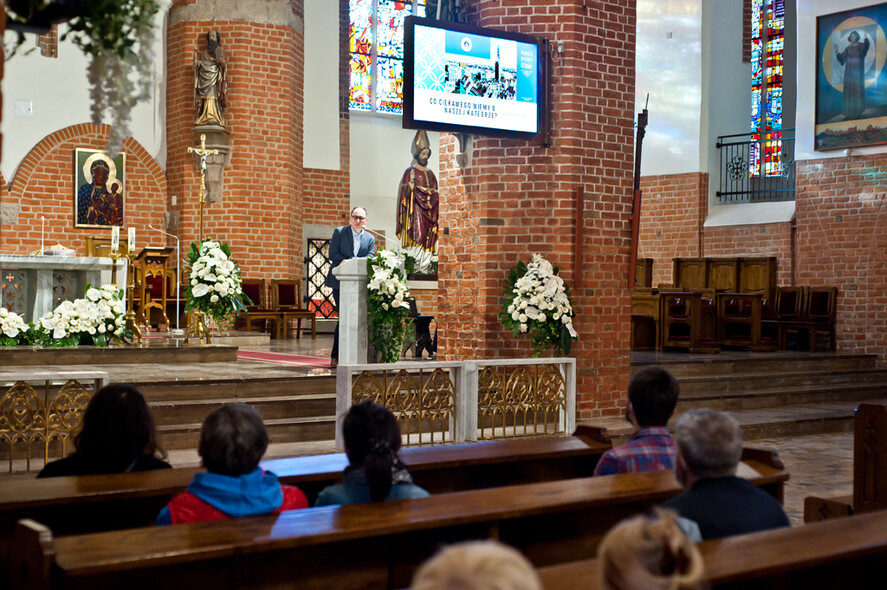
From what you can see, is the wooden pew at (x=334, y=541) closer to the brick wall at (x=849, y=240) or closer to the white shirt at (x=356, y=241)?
the white shirt at (x=356, y=241)

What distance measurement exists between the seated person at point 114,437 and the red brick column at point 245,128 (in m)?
10.6

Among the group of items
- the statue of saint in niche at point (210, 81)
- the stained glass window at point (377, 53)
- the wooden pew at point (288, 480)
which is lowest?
the wooden pew at point (288, 480)

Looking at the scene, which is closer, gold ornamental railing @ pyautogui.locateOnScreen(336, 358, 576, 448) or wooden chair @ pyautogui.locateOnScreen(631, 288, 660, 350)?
gold ornamental railing @ pyautogui.locateOnScreen(336, 358, 576, 448)

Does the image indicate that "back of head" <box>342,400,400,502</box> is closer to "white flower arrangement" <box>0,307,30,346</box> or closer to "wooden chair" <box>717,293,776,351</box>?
"white flower arrangement" <box>0,307,30,346</box>

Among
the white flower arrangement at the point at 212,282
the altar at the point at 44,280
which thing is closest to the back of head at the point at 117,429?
the white flower arrangement at the point at 212,282

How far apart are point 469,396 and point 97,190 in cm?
877

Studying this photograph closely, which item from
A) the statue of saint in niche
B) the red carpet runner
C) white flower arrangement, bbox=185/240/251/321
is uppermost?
the statue of saint in niche

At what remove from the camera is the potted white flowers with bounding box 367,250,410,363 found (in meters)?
7.40

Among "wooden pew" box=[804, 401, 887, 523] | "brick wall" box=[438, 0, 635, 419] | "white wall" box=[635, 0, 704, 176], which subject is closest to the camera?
"wooden pew" box=[804, 401, 887, 523]

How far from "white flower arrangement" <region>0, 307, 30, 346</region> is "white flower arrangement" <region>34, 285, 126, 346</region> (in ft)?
0.47

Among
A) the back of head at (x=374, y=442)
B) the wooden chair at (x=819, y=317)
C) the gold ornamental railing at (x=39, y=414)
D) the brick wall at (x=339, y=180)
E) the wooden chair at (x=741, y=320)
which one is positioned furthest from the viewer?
the brick wall at (x=339, y=180)

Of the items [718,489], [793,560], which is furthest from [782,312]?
[793,560]

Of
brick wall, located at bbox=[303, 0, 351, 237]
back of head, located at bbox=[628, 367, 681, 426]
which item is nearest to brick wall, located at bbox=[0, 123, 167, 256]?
brick wall, located at bbox=[303, 0, 351, 237]

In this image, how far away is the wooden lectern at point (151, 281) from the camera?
462 inches
